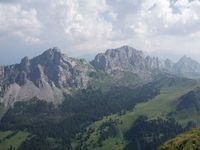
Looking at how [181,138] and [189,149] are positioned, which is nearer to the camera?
[189,149]

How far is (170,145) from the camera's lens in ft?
570

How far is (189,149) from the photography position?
544 feet

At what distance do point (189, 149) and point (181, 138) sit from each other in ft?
49.8

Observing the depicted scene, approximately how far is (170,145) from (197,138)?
12988 millimetres

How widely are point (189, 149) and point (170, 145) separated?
34.8 feet

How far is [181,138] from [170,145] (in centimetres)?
991

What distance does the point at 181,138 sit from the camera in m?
181

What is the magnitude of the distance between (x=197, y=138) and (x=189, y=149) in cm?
1002

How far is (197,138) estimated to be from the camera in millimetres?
173375
